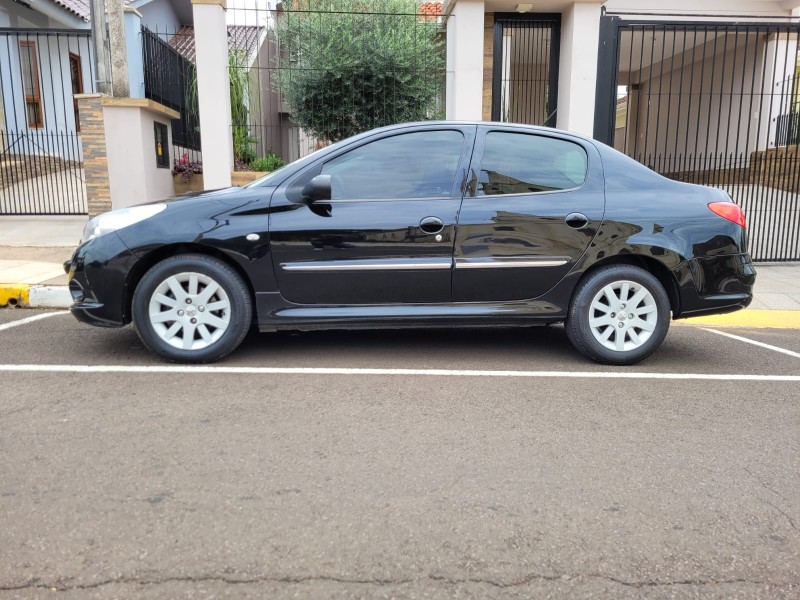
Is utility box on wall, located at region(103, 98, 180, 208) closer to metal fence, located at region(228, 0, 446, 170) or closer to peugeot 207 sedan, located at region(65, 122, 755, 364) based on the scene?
metal fence, located at region(228, 0, 446, 170)

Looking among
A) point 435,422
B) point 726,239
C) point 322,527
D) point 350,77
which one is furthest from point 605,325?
point 350,77

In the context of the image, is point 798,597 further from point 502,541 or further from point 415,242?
point 415,242

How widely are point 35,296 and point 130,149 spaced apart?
3409 mm

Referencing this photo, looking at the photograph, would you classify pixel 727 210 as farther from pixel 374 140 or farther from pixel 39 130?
pixel 39 130

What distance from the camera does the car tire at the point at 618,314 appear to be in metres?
4.86

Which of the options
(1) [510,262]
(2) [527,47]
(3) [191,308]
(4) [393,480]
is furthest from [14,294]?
(2) [527,47]

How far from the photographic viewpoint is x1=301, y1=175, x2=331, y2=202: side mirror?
14.9 feet

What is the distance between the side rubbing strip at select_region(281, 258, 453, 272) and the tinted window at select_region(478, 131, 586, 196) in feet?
1.98

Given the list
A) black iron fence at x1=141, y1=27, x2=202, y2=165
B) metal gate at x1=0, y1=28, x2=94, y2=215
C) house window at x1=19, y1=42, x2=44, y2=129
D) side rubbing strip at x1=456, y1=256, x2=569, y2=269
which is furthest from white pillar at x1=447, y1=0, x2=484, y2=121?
house window at x1=19, y1=42, x2=44, y2=129

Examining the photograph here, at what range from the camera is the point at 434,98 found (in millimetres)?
11414

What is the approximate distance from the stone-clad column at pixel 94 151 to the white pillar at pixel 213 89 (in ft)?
4.45

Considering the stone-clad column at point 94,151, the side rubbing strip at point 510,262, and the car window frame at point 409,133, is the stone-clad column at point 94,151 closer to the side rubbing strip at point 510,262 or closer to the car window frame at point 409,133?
the car window frame at point 409,133

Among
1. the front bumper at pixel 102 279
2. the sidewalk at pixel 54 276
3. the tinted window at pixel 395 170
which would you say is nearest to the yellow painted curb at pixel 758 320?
the sidewalk at pixel 54 276

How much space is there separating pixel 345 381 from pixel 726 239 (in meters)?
2.89
